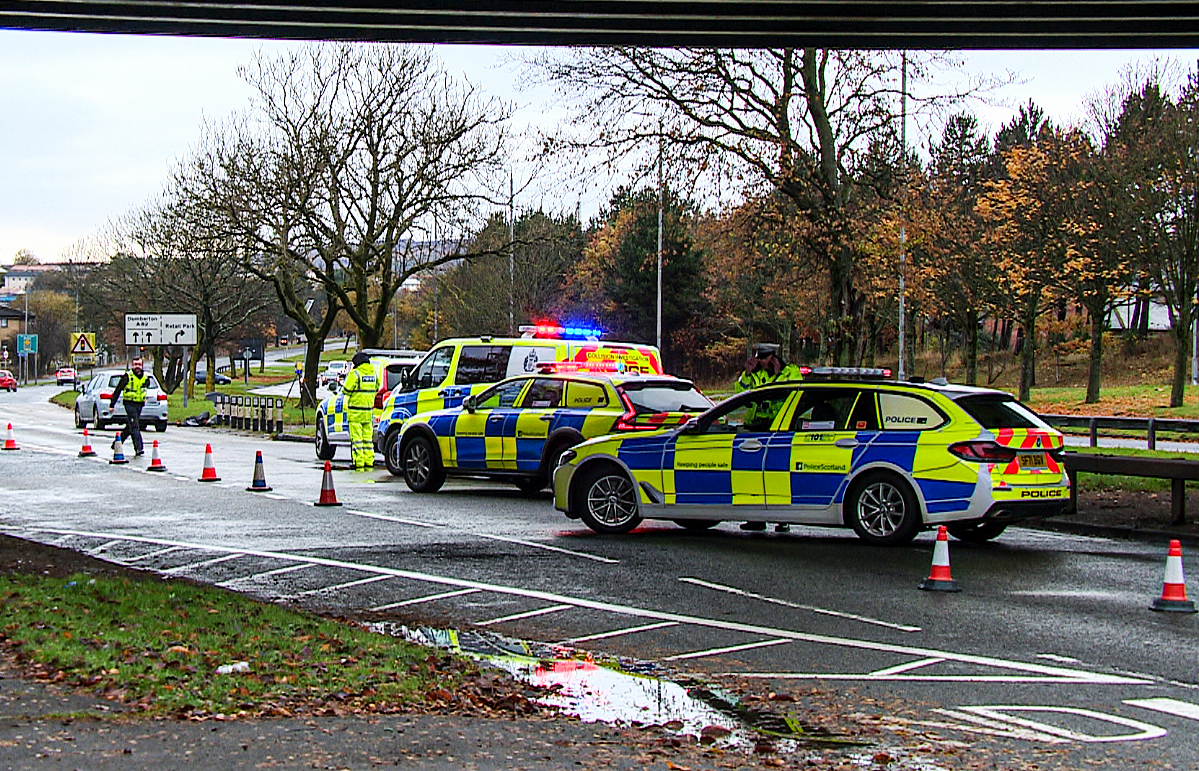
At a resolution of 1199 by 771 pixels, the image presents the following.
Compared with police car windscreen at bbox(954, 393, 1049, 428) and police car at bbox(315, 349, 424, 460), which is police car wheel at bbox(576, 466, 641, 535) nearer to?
police car windscreen at bbox(954, 393, 1049, 428)

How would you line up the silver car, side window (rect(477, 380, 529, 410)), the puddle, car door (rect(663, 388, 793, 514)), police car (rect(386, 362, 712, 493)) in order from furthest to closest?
1. the silver car
2. side window (rect(477, 380, 529, 410))
3. police car (rect(386, 362, 712, 493))
4. car door (rect(663, 388, 793, 514))
5. the puddle

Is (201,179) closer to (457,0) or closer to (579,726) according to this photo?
(457,0)

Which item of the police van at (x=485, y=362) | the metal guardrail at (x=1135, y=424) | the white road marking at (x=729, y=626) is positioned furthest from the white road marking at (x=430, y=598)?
the metal guardrail at (x=1135, y=424)

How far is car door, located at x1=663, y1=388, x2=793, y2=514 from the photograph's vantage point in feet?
45.1

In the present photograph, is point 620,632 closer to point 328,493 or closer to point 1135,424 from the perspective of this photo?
point 328,493

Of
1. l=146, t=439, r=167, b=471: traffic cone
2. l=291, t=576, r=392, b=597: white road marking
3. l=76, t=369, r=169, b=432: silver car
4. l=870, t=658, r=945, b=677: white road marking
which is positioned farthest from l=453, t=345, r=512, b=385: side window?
l=76, t=369, r=169, b=432: silver car

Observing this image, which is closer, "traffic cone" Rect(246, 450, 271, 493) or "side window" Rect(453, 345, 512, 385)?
"traffic cone" Rect(246, 450, 271, 493)

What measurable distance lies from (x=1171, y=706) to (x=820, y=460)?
641cm

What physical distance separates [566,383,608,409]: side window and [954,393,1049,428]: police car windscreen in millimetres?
6078

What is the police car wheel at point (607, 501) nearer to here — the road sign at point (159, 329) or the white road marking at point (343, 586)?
the white road marking at point (343, 586)

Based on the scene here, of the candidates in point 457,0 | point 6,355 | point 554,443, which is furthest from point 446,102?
point 6,355

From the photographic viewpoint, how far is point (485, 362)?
22.5 m

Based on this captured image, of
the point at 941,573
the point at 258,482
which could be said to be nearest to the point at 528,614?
the point at 941,573

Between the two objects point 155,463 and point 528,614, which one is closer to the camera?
point 528,614
